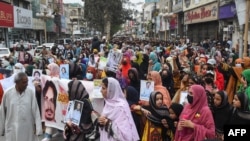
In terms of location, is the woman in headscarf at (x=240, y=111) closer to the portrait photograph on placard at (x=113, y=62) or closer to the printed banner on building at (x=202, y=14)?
the portrait photograph on placard at (x=113, y=62)

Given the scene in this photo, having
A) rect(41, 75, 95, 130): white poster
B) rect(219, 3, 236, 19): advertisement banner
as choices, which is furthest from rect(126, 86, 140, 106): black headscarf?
rect(219, 3, 236, 19): advertisement banner

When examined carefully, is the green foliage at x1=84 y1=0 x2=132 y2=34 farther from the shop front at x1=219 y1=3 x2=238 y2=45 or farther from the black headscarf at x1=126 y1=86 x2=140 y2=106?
the black headscarf at x1=126 y1=86 x2=140 y2=106

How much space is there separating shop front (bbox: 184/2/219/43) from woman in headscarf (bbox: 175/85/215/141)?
3095 centimetres

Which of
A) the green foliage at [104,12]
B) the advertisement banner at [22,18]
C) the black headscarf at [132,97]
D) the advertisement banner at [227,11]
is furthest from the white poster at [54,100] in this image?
the green foliage at [104,12]

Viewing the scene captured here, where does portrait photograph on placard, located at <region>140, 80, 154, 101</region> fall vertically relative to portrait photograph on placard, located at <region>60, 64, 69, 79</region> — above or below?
below

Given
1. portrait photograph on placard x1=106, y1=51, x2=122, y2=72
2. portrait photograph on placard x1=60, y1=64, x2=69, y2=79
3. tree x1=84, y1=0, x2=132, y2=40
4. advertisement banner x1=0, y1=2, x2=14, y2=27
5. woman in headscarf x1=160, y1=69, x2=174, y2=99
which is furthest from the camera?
tree x1=84, y1=0, x2=132, y2=40

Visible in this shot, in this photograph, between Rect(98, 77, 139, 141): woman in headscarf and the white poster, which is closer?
Rect(98, 77, 139, 141): woman in headscarf

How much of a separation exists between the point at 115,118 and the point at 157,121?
0.83 m

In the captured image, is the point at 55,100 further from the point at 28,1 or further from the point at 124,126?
the point at 28,1

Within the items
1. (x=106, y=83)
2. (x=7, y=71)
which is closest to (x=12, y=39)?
(x=7, y=71)

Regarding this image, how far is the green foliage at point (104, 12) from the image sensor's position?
154 ft

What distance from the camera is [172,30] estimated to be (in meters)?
60.6

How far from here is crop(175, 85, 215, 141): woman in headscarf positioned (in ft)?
15.7

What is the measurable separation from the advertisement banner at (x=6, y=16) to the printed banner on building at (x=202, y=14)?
17014mm
